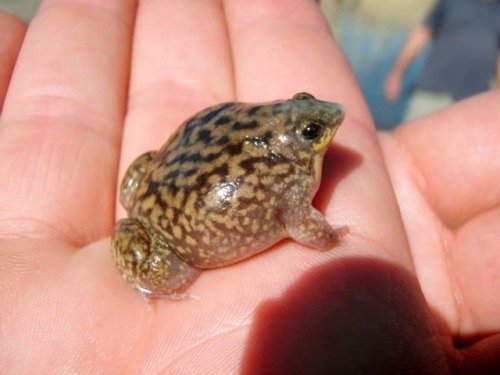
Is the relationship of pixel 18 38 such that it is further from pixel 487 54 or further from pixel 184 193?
pixel 487 54

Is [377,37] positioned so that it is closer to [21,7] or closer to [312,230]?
[21,7]

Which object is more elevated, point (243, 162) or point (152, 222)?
point (243, 162)

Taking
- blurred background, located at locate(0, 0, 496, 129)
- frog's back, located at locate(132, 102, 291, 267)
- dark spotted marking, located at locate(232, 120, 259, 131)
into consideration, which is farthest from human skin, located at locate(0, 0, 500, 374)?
blurred background, located at locate(0, 0, 496, 129)

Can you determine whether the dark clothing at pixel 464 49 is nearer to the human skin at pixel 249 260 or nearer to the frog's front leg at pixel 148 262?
the human skin at pixel 249 260

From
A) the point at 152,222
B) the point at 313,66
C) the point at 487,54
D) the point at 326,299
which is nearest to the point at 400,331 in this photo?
the point at 326,299

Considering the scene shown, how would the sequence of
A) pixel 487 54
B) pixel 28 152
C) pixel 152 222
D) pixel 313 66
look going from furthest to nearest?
pixel 487 54
pixel 313 66
pixel 28 152
pixel 152 222

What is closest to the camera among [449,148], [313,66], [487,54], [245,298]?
[245,298]

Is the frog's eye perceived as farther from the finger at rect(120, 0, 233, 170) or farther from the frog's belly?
the finger at rect(120, 0, 233, 170)

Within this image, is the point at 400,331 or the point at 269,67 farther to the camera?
the point at 269,67
